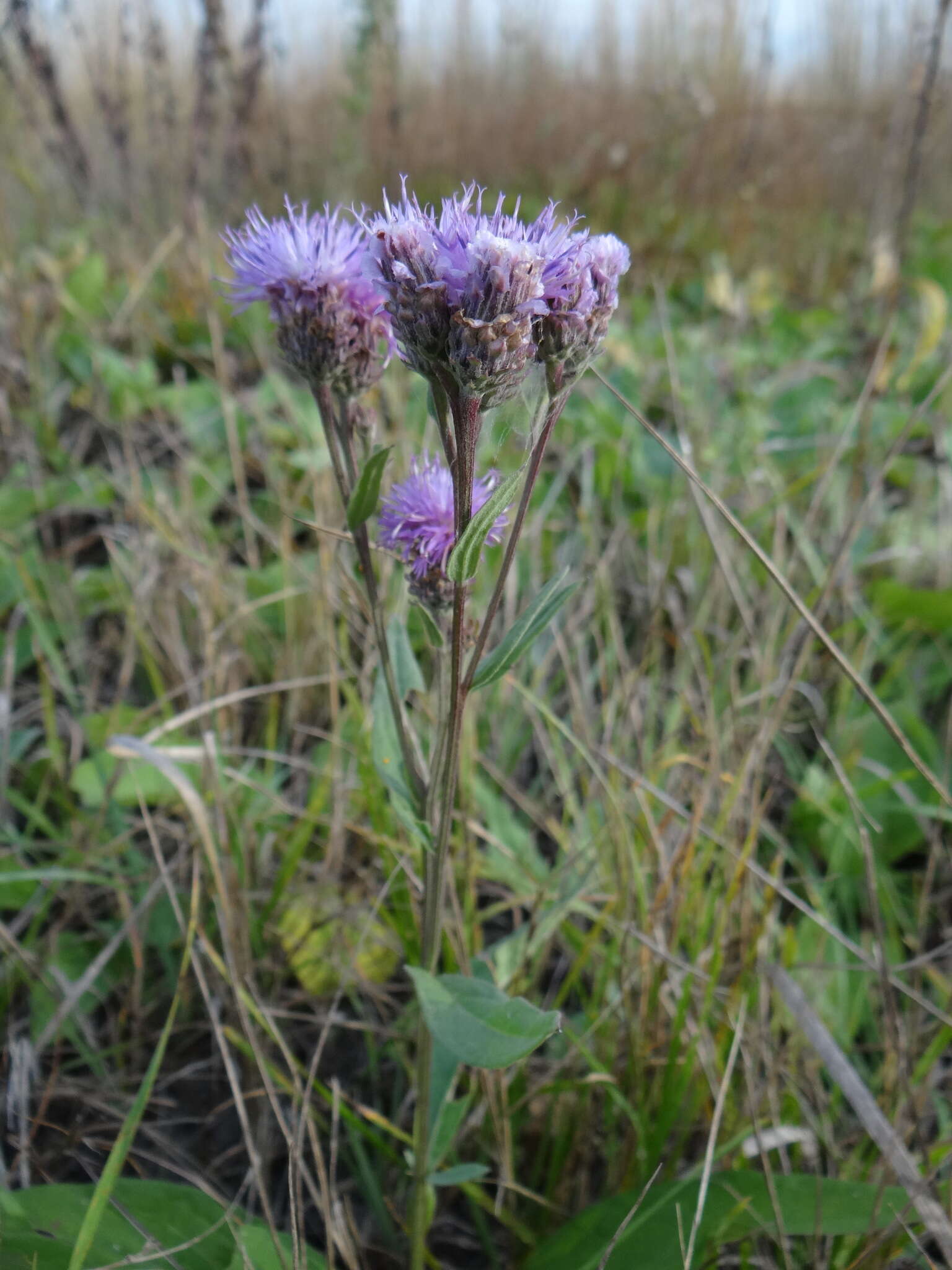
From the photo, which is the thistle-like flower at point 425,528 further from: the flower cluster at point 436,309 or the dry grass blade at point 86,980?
the dry grass blade at point 86,980

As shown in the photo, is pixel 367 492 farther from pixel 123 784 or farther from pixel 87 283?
pixel 87 283

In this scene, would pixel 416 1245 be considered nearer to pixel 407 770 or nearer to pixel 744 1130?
pixel 744 1130

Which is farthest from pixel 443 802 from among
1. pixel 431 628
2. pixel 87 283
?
pixel 87 283

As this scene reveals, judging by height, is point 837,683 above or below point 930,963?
above

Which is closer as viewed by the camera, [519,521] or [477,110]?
[519,521]

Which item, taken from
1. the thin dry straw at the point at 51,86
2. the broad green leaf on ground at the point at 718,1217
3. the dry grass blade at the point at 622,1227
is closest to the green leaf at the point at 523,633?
the dry grass blade at the point at 622,1227

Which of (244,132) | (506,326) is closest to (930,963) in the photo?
(506,326)
